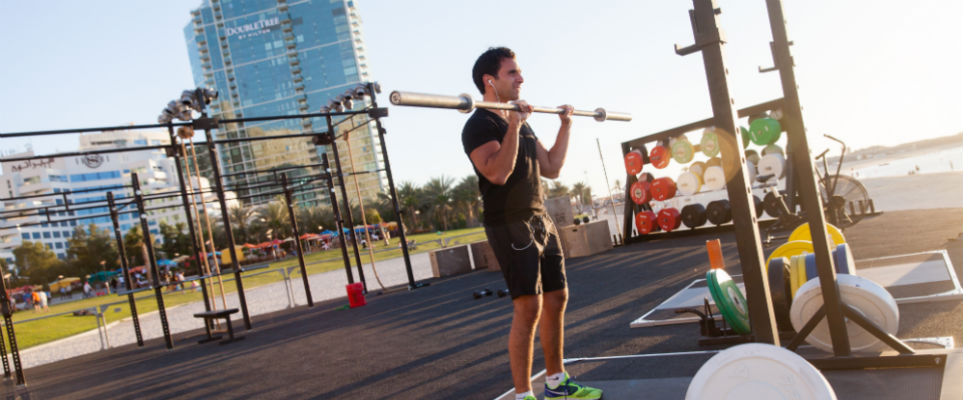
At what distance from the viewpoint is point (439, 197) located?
43.7 metres

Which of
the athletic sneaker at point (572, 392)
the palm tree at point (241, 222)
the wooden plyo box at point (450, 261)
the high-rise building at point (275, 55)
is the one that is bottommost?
the wooden plyo box at point (450, 261)

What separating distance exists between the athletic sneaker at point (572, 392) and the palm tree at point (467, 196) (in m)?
40.1

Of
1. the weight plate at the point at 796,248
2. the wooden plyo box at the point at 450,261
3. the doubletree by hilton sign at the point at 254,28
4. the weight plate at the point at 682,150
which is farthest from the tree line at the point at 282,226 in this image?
the doubletree by hilton sign at the point at 254,28

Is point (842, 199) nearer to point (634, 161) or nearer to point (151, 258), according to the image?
point (634, 161)

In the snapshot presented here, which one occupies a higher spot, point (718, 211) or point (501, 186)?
point (501, 186)

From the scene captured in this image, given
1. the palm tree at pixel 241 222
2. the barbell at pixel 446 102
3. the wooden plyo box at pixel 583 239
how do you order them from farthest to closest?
the palm tree at pixel 241 222
the wooden plyo box at pixel 583 239
the barbell at pixel 446 102

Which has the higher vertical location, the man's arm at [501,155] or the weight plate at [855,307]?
the man's arm at [501,155]

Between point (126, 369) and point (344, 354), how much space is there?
2.92 m

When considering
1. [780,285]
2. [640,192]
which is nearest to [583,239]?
[640,192]

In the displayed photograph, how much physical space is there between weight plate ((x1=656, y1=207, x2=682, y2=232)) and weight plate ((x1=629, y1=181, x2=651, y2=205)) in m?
0.37

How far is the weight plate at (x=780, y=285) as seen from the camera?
2959 mm

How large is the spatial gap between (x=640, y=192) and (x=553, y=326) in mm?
8489

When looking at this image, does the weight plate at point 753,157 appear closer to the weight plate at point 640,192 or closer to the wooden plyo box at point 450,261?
the weight plate at point 640,192

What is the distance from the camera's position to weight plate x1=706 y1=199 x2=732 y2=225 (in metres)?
10.2
